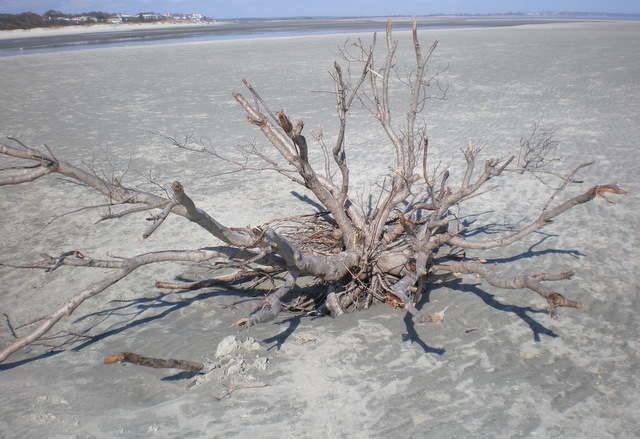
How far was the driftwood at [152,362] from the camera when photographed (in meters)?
2.71

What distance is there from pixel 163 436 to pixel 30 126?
9784mm

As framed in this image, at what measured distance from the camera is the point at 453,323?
12.9ft

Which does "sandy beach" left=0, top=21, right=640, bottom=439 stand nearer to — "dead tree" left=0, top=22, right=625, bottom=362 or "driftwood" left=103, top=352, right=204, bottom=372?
"driftwood" left=103, top=352, right=204, bottom=372

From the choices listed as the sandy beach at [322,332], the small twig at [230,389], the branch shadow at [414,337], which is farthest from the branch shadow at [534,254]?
the small twig at [230,389]

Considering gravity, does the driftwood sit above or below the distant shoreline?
below

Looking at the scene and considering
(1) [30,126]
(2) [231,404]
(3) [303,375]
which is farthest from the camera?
(1) [30,126]

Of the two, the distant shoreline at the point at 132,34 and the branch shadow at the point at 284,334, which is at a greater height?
the distant shoreline at the point at 132,34

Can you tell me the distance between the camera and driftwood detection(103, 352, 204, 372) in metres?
2.71

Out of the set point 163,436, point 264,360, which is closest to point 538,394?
point 264,360

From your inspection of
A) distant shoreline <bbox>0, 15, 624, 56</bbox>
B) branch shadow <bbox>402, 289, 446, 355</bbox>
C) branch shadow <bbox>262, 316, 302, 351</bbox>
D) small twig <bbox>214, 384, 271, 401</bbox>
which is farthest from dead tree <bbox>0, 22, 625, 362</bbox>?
distant shoreline <bbox>0, 15, 624, 56</bbox>

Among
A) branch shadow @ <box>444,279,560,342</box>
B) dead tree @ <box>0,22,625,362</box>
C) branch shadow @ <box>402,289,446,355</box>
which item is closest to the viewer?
dead tree @ <box>0,22,625,362</box>

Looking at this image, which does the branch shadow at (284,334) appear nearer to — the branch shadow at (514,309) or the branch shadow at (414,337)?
the branch shadow at (414,337)

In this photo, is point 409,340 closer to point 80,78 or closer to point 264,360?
point 264,360

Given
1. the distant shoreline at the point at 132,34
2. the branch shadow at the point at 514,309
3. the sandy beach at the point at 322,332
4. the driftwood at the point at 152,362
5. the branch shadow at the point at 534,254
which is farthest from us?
the distant shoreline at the point at 132,34
